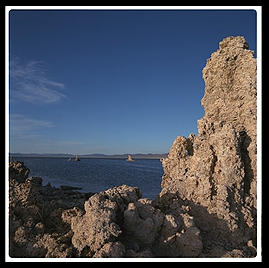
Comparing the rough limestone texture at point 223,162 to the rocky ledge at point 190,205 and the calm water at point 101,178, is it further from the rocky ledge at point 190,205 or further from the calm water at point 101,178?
the calm water at point 101,178

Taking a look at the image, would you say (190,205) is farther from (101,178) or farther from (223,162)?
(101,178)

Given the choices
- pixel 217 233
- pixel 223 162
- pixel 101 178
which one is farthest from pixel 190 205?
pixel 101 178

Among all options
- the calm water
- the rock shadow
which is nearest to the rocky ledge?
the rock shadow

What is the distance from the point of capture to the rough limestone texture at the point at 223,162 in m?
7.03

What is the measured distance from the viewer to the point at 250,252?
6.72 m

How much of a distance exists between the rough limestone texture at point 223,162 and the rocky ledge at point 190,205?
3 cm

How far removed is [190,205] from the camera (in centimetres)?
→ 756

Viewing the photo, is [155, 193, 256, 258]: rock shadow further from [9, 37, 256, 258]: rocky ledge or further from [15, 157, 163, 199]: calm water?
[15, 157, 163, 199]: calm water

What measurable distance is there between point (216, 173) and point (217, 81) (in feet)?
10.9

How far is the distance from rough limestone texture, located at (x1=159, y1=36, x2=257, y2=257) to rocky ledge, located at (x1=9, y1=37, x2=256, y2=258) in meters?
0.03

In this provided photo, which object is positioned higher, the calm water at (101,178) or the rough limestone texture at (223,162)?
the rough limestone texture at (223,162)

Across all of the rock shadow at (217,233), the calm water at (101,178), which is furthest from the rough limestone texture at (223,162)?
the calm water at (101,178)
